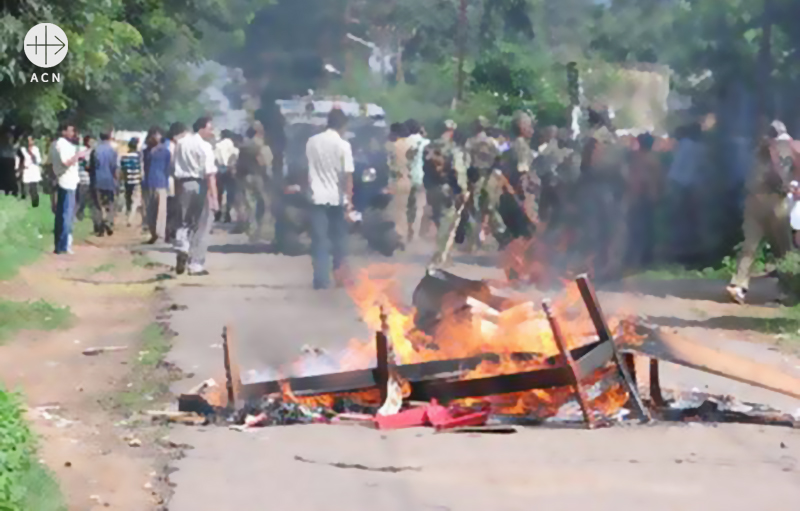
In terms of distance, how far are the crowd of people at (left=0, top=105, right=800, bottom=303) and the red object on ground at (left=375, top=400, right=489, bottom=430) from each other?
638 cm

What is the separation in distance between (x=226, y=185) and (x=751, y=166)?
511 inches

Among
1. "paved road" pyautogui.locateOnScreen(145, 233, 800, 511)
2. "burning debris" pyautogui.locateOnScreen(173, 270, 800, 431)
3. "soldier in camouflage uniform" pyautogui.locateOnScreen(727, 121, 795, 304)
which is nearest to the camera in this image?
"paved road" pyautogui.locateOnScreen(145, 233, 800, 511)

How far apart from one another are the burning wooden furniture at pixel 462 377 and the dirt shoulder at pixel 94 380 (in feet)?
2.60

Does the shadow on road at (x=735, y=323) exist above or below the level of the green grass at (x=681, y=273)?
below

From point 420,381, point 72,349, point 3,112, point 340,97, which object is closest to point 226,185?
point 3,112

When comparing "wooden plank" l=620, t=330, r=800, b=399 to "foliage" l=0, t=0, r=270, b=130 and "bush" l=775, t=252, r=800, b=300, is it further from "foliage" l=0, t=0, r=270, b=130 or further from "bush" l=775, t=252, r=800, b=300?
"foliage" l=0, t=0, r=270, b=130

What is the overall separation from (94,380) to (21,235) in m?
8.92

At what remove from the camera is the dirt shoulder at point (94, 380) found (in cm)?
648

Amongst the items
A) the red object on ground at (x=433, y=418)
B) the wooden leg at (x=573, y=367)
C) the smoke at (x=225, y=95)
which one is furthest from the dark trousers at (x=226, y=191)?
the wooden leg at (x=573, y=367)

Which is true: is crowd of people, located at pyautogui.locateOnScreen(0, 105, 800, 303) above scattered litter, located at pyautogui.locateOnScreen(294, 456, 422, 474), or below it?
above

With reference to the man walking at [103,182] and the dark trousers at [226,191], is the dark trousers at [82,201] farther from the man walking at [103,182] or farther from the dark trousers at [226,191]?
the dark trousers at [226,191]

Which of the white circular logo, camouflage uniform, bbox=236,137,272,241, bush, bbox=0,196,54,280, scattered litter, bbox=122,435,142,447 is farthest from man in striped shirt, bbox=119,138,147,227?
scattered litter, bbox=122,435,142,447

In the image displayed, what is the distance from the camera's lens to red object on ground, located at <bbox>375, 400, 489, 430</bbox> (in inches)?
294

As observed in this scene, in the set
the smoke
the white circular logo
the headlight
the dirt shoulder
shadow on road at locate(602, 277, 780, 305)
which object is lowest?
the dirt shoulder
